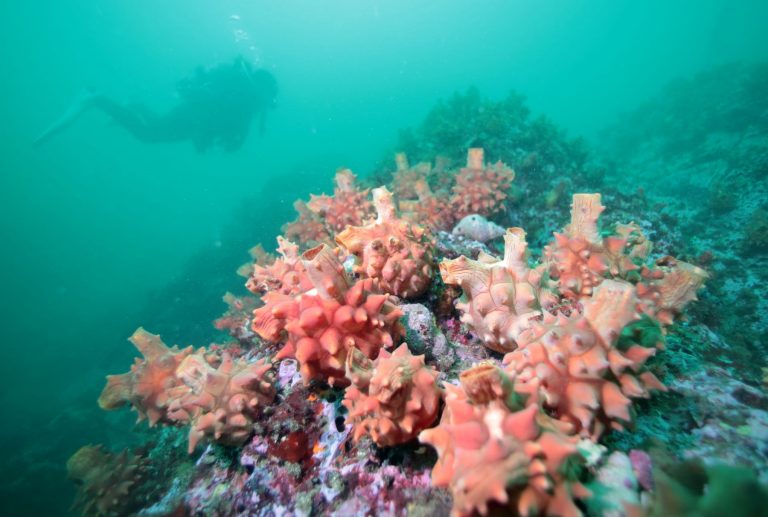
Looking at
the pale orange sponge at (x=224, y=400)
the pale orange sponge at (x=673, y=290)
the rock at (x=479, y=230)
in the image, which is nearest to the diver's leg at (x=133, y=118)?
the rock at (x=479, y=230)

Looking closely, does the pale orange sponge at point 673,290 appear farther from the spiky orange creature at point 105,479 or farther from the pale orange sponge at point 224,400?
the spiky orange creature at point 105,479

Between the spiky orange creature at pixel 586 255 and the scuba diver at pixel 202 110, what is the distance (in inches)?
1355

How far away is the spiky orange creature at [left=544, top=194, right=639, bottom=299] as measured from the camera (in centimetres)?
282

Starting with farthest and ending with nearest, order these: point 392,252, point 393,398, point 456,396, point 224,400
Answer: point 392,252, point 224,400, point 393,398, point 456,396

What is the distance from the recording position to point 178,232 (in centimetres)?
7912

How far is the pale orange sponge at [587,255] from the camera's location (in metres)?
2.82

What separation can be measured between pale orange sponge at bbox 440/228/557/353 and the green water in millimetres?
16874

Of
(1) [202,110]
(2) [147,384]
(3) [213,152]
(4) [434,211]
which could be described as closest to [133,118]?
(1) [202,110]

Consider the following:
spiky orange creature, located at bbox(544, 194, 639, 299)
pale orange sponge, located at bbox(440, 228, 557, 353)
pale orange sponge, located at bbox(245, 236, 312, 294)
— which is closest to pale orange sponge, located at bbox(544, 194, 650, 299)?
spiky orange creature, located at bbox(544, 194, 639, 299)

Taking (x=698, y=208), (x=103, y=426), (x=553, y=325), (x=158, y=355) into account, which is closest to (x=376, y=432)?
(x=553, y=325)

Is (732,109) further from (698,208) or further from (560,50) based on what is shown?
(560,50)

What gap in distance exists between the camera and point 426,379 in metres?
1.98

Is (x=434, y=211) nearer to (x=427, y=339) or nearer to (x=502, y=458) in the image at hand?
(x=427, y=339)

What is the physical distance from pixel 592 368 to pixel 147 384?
409 centimetres
